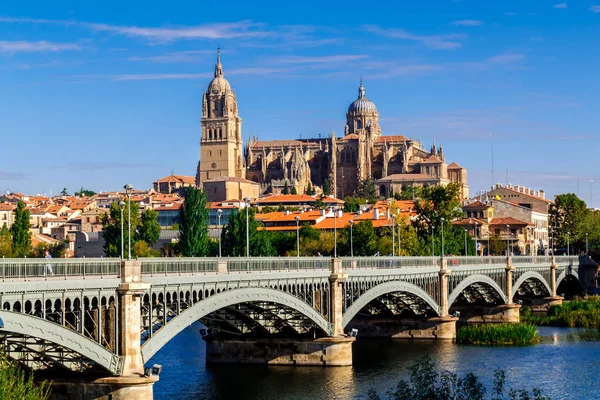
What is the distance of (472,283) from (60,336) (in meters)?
45.6

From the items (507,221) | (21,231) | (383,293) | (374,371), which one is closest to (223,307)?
(374,371)

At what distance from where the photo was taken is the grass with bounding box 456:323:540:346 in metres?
62.0

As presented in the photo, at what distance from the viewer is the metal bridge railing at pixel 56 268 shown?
28.3m

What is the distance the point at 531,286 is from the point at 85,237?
55.5m

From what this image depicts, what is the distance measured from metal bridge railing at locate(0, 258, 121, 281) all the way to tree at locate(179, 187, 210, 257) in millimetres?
53377

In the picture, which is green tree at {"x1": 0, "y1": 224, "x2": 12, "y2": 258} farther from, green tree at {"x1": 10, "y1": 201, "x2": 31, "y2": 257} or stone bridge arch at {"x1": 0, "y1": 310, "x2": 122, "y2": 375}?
stone bridge arch at {"x1": 0, "y1": 310, "x2": 122, "y2": 375}

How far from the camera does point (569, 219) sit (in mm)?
137000

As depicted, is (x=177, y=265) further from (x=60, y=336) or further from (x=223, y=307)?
(x=60, y=336)

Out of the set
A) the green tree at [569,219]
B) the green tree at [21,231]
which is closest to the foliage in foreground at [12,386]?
the green tree at [21,231]

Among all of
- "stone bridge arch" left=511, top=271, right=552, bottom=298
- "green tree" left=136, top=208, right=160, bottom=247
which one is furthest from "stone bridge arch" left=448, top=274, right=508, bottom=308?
"green tree" left=136, top=208, right=160, bottom=247

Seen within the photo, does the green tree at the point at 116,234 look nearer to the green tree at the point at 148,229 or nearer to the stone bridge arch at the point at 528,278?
the green tree at the point at 148,229

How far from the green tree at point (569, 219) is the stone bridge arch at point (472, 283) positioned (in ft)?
193

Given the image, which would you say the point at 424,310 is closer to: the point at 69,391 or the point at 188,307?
the point at 188,307

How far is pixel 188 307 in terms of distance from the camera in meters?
36.0
